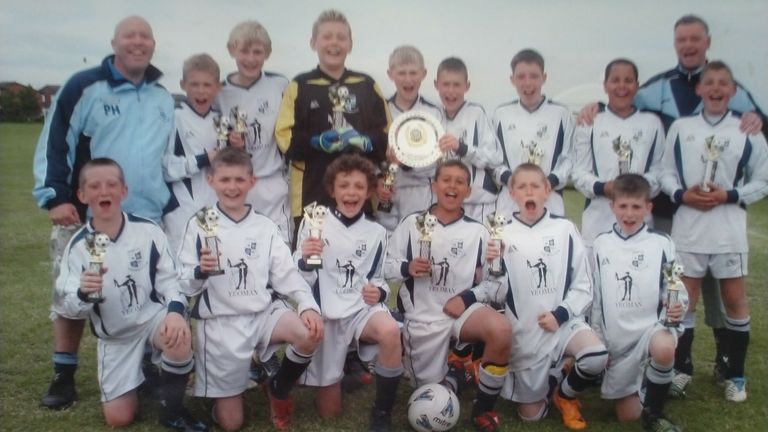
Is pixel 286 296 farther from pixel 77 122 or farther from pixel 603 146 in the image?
pixel 603 146

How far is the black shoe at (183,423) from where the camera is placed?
404 centimetres

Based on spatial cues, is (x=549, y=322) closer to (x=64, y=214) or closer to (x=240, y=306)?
(x=240, y=306)

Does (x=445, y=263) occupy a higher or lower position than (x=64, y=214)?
lower

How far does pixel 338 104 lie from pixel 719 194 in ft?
8.37

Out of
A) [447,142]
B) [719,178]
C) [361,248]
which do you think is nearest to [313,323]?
[361,248]

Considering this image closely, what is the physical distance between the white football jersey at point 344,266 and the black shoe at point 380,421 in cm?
60

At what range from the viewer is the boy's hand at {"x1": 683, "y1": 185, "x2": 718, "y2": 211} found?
4727mm

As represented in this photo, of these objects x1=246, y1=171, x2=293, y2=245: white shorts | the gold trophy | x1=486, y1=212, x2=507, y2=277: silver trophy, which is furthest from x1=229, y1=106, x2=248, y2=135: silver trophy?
x1=486, y1=212, x2=507, y2=277: silver trophy

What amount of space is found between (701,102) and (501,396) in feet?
8.16

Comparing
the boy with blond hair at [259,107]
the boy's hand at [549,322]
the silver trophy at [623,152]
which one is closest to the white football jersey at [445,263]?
the boy's hand at [549,322]

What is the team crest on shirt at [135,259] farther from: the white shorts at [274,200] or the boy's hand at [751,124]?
the boy's hand at [751,124]

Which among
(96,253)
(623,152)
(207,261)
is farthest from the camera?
(623,152)

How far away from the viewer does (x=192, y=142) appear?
4.87 m

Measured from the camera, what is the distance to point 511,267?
177 inches
